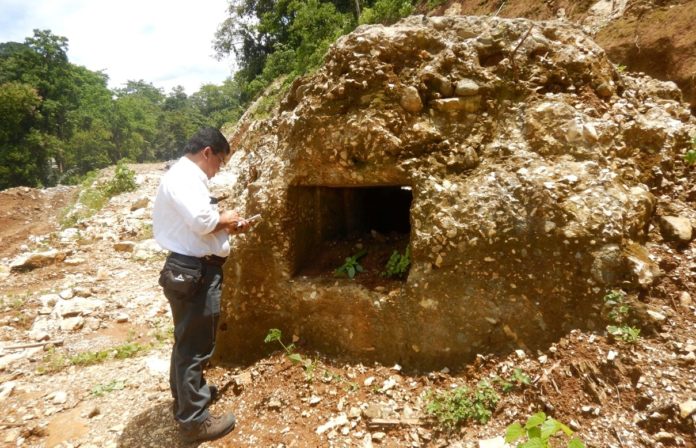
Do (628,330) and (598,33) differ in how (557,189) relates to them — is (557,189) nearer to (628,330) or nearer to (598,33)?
(628,330)

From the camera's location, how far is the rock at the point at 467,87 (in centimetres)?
277

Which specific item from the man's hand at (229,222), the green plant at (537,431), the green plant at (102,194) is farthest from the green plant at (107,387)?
the green plant at (102,194)

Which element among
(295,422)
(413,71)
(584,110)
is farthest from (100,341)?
(584,110)

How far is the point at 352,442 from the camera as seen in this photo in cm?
231

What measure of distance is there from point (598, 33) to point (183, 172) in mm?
5666

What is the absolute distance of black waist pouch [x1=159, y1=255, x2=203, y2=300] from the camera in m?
2.38

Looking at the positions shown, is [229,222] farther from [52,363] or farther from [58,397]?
[52,363]

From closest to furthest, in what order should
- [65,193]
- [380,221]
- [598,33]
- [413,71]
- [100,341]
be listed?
[413,71]
[380,221]
[100,341]
[598,33]
[65,193]

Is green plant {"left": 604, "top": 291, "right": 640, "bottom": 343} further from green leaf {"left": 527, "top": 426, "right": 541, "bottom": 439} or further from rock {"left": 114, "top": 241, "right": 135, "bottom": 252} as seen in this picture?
rock {"left": 114, "top": 241, "right": 135, "bottom": 252}

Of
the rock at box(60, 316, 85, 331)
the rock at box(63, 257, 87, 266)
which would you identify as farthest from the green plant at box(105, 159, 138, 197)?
the rock at box(60, 316, 85, 331)

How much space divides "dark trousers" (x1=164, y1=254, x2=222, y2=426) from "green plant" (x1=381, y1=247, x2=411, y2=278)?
4.22 ft

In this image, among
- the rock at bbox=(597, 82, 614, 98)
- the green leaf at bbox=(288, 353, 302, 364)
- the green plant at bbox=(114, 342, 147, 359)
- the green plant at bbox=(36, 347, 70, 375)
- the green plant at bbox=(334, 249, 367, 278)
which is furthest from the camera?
the green plant at bbox=(114, 342, 147, 359)

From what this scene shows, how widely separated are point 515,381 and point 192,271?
205 centimetres

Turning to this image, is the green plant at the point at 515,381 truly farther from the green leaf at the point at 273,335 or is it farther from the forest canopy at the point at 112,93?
the forest canopy at the point at 112,93
